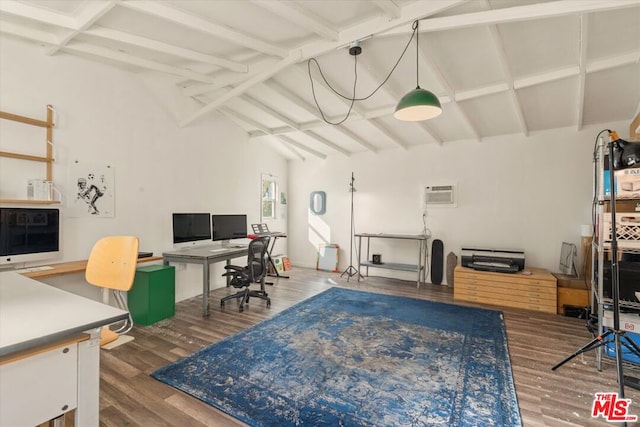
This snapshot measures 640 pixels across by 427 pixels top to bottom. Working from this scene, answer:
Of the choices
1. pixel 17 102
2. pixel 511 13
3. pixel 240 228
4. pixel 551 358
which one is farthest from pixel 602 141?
pixel 17 102

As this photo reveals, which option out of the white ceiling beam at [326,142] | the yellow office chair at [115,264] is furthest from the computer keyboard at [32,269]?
the white ceiling beam at [326,142]

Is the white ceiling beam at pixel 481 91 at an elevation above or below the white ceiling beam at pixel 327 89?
below

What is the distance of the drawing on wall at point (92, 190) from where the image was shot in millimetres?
3225

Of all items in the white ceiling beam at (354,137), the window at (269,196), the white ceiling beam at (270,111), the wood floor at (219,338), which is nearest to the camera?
the wood floor at (219,338)

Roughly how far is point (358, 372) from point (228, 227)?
3.21 meters

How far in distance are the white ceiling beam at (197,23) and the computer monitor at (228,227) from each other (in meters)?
2.55

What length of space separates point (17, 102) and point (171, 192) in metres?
1.82

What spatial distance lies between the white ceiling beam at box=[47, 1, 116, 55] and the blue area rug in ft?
10.0

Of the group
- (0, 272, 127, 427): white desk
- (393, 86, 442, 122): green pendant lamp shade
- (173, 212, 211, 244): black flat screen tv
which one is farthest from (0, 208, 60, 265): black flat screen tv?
(393, 86, 442, 122): green pendant lamp shade

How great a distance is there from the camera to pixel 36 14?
8.11 ft

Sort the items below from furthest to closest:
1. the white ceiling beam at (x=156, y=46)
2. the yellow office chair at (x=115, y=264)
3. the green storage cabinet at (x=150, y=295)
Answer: the green storage cabinet at (x=150, y=295), the white ceiling beam at (x=156, y=46), the yellow office chair at (x=115, y=264)

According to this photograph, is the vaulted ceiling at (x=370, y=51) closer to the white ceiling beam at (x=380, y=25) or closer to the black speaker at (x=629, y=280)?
the white ceiling beam at (x=380, y=25)

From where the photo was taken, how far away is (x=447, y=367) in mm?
2514

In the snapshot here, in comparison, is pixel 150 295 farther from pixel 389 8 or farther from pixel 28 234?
pixel 389 8
